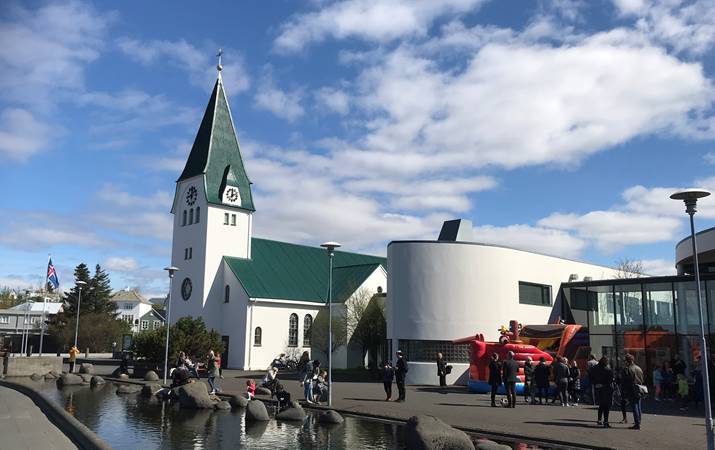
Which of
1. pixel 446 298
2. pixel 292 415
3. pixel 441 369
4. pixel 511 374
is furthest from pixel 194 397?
pixel 446 298

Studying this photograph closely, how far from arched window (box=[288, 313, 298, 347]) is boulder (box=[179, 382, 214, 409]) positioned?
29970 mm

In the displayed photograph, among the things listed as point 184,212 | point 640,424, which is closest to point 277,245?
point 184,212

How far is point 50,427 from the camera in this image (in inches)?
556

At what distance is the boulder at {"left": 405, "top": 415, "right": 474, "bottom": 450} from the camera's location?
40.7 ft

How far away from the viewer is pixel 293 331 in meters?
50.7

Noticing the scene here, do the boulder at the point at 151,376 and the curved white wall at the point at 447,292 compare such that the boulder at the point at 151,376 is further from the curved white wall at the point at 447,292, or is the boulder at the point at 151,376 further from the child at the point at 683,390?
the child at the point at 683,390

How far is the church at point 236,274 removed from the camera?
1891 inches

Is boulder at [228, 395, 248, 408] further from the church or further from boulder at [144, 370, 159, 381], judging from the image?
the church

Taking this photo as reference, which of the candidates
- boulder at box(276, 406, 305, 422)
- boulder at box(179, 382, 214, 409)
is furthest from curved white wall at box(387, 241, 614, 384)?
boulder at box(276, 406, 305, 422)

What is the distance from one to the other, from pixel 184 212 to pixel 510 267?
30.1 m

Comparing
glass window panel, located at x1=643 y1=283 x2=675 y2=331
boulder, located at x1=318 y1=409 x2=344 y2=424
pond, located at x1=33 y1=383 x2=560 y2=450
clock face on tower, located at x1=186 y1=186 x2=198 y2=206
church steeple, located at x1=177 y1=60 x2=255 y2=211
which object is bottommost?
pond, located at x1=33 y1=383 x2=560 y2=450

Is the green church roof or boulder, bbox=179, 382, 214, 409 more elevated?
the green church roof

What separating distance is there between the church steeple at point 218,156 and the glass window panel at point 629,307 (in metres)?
31.9

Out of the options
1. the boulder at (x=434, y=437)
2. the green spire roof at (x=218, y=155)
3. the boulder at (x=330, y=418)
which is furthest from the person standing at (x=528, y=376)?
the green spire roof at (x=218, y=155)
